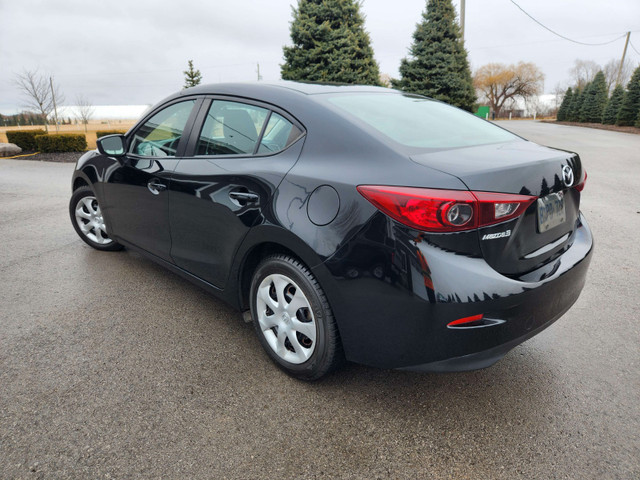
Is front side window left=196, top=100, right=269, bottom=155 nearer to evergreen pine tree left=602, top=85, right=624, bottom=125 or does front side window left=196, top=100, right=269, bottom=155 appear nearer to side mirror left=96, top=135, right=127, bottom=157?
side mirror left=96, top=135, right=127, bottom=157

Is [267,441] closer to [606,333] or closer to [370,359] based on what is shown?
[370,359]

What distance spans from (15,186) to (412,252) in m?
9.94

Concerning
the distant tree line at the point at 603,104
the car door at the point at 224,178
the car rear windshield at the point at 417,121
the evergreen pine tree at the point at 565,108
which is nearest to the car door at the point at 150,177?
the car door at the point at 224,178

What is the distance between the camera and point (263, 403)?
234cm

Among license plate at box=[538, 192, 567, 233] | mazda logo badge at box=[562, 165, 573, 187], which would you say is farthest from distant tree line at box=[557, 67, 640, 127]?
license plate at box=[538, 192, 567, 233]

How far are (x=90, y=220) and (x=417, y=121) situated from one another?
11.6 ft

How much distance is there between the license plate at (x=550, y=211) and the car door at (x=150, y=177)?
7.17ft

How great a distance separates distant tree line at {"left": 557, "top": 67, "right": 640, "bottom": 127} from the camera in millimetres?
30628

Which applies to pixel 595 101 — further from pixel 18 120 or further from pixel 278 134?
pixel 18 120

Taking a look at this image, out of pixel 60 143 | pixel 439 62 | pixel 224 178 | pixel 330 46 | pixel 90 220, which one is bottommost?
pixel 60 143

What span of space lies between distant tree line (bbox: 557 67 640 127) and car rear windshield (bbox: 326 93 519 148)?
33249 mm

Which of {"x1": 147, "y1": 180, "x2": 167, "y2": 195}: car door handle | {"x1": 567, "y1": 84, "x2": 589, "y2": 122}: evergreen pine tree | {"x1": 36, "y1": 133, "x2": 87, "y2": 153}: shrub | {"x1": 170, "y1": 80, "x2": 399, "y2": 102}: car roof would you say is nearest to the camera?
{"x1": 170, "y1": 80, "x2": 399, "y2": 102}: car roof

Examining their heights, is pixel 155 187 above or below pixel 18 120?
above

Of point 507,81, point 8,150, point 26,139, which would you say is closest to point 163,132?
point 8,150
